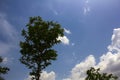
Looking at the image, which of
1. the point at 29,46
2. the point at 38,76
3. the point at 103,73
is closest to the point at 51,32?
the point at 29,46

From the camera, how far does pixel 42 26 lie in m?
37.7

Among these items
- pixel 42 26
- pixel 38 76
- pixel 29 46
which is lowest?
pixel 38 76

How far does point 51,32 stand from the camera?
3766cm

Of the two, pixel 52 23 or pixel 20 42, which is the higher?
pixel 52 23

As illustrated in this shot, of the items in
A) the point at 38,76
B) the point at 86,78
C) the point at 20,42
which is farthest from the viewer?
the point at 86,78

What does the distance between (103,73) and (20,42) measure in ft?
132

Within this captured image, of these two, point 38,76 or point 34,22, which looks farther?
point 34,22

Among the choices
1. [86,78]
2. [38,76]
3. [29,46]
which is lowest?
[38,76]

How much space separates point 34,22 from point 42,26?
1793mm

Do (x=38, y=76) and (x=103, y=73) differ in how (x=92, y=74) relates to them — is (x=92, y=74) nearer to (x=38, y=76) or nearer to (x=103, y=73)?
(x=103, y=73)

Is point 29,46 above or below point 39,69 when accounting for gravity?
above

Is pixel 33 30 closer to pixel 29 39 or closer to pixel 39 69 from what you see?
pixel 29 39

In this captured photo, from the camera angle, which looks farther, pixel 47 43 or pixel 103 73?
pixel 103 73

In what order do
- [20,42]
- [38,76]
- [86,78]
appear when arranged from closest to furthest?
[38,76]
[20,42]
[86,78]
